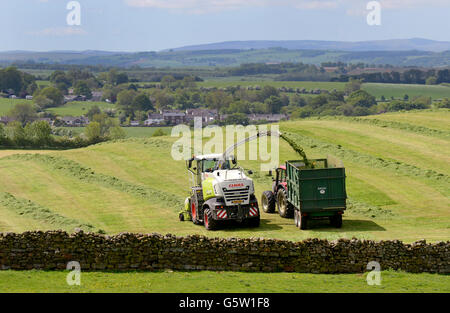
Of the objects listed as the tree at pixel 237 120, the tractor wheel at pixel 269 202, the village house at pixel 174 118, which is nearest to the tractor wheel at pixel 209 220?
the tractor wheel at pixel 269 202

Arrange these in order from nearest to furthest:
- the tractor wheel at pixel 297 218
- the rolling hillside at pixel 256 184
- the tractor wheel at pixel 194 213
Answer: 1. the tractor wheel at pixel 297 218
2. the rolling hillside at pixel 256 184
3. the tractor wheel at pixel 194 213

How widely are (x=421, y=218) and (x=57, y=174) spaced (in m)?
24.9

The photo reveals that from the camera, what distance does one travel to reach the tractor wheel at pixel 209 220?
27688 mm

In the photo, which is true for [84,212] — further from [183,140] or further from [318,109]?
[318,109]

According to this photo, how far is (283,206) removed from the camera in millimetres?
30672

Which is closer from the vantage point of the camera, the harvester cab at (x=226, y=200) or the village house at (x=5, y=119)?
the harvester cab at (x=226, y=200)

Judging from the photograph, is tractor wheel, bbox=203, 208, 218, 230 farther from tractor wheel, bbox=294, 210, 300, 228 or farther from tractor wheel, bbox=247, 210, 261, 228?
tractor wheel, bbox=294, 210, 300, 228

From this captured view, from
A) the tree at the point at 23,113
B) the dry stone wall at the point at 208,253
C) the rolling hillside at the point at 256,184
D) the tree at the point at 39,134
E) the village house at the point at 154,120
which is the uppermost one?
the dry stone wall at the point at 208,253

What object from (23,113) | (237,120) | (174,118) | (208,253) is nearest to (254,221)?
(208,253)

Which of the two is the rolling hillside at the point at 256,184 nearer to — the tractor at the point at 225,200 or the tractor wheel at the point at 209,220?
the tractor wheel at the point at 209,220

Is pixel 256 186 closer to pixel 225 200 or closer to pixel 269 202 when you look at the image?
pixel 269 202

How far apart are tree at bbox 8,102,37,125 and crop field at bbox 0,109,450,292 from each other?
127 m

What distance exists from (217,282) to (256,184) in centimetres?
1960

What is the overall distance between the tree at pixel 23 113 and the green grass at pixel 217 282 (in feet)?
539
